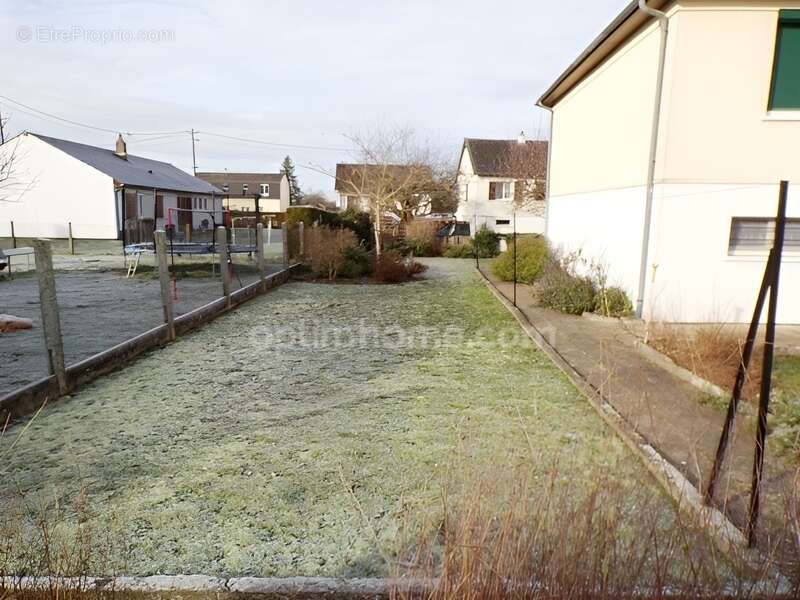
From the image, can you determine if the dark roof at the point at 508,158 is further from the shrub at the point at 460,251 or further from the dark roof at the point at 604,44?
the dark roof at the point at 604,44

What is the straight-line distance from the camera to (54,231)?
2839 centimetres

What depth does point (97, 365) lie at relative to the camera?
16.9ft

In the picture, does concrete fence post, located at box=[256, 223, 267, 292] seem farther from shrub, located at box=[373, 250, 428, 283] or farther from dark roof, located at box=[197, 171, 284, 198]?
dark roof, located at box=[197, 171, 284, 198]

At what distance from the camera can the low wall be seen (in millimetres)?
4039

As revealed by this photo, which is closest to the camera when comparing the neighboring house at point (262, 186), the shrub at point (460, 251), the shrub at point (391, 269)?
the shrub at point (391, 269)

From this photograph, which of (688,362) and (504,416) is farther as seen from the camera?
(688,362)

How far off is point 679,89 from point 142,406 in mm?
7884

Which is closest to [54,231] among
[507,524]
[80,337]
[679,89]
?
[80,337]

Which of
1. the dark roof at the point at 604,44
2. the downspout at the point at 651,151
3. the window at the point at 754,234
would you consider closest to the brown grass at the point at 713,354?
the downspout at the point at 651,151

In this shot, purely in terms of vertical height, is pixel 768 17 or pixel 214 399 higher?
pixel 768 17

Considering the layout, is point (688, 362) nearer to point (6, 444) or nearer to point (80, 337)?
point (6, 444)

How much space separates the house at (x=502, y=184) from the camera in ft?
90.9

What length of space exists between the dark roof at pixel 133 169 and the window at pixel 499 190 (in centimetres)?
2048

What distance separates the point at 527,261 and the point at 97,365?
978 centimetres
